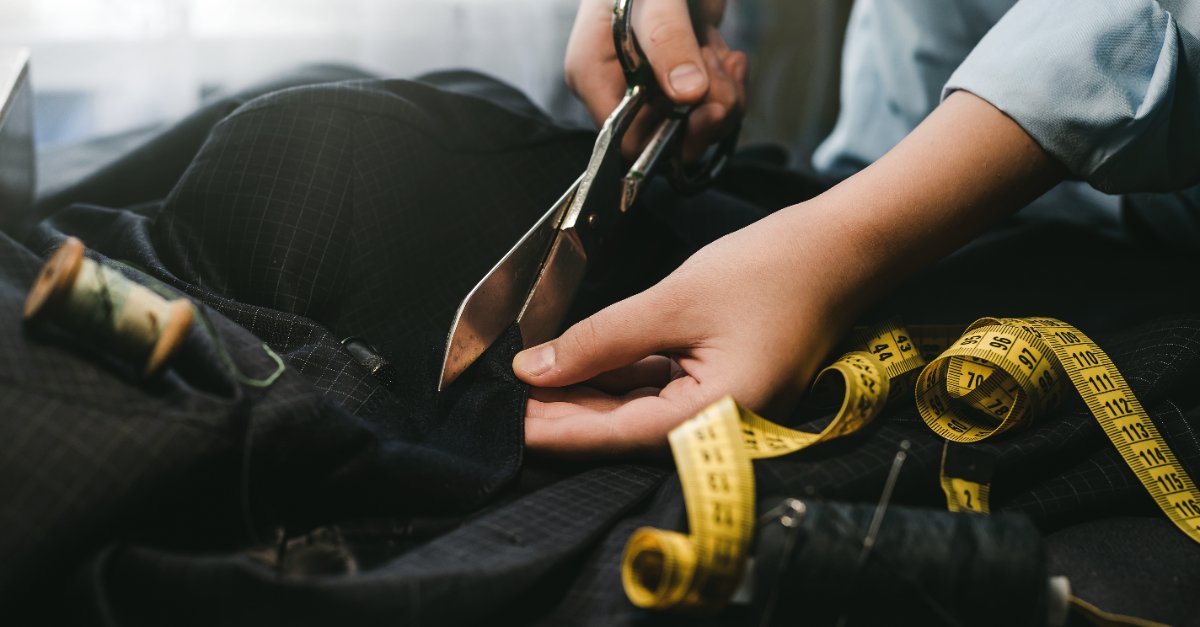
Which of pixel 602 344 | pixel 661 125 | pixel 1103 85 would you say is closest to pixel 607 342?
pixel 602 344

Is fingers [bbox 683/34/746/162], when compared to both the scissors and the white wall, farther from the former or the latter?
the white wall

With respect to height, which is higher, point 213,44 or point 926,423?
point 213,44

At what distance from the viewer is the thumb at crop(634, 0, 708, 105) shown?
886mm

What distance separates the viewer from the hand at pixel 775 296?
2.09 ft

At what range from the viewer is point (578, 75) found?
100cm

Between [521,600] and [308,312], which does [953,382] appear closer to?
[521,600]

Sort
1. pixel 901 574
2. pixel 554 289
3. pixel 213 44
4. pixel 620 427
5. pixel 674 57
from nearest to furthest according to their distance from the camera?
pixel 901 574
pixel 620 427
pixel 554 289
pixel 674 57
pixel 213 44

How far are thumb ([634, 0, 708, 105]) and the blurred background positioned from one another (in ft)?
1.64

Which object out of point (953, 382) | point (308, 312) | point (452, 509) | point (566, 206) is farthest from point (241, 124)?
point (953, 382)

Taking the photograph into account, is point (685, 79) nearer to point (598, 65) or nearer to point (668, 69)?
point (668, 69)

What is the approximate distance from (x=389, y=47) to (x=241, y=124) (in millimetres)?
700

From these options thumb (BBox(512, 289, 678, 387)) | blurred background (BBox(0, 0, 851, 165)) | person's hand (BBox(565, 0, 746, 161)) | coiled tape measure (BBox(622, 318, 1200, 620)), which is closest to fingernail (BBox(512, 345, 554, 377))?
thumb (BBox(512, 289, 678, 387))

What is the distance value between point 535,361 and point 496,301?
56mm

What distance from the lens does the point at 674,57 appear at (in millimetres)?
887
